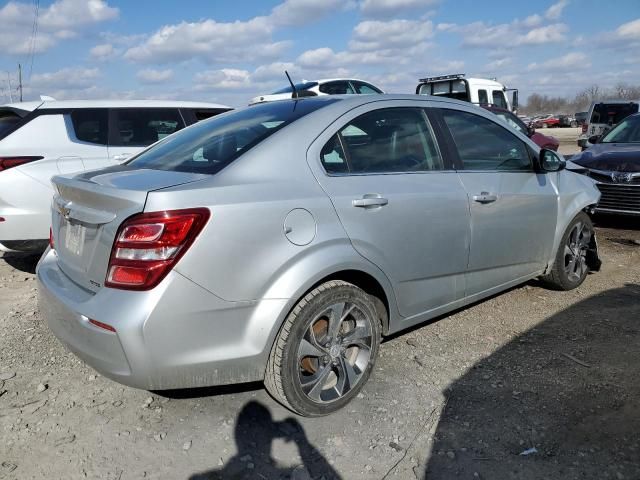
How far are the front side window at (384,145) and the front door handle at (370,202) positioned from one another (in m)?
0.17

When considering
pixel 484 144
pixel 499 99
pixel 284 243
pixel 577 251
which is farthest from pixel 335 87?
pixel 284 243

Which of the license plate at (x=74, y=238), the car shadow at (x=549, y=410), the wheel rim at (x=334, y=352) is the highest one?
the license plate at (x=74, y=238)

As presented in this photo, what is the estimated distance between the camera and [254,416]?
292 centimetres

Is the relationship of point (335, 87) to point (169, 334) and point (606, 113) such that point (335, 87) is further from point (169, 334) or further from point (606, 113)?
point (606, 113)

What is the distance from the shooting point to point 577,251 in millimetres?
4785

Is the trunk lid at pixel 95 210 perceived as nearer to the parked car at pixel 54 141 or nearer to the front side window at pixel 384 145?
the front side window at pixel 384 145

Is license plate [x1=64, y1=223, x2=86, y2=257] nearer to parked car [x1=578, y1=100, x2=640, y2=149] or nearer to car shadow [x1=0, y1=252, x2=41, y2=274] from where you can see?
car shadow [x1=0, y1=252, x2=41, y2=274]

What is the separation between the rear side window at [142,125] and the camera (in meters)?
5.65

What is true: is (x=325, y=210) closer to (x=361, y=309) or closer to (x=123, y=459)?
(x=361, y=309)

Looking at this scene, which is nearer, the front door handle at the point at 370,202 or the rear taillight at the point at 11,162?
the front door handle at the point at 370,202

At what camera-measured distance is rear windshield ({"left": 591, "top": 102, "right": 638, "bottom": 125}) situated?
17.6 metres

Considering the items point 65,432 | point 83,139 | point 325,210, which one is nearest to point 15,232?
point 83,139

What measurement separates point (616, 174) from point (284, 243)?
5827 mm

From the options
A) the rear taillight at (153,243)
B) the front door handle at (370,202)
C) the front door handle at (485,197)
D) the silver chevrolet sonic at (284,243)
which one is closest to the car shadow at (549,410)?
the silver chevrolet sonic at (284,243)
